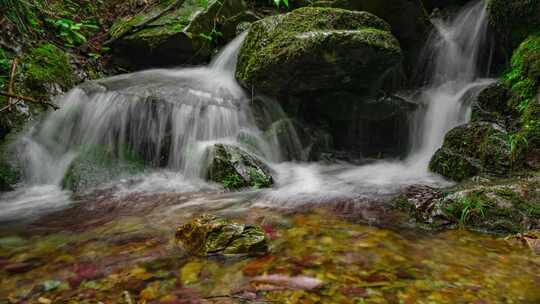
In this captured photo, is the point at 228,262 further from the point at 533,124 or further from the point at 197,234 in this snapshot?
the point at 533,124

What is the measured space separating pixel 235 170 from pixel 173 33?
452 cm

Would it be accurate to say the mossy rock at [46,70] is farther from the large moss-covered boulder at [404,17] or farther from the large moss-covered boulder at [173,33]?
the large moss-covered boulder at [404,17]

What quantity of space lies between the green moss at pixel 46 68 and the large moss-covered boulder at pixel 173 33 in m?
1.51

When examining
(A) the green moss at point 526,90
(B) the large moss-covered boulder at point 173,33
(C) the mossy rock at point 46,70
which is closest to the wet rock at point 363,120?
(A) the green moss at point 526,90

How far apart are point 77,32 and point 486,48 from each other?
28.2 feet

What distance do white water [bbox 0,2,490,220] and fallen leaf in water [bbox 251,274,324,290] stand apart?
197 centimetres

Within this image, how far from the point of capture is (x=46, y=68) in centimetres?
640

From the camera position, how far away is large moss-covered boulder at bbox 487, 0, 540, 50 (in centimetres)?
521

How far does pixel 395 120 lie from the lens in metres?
6.66

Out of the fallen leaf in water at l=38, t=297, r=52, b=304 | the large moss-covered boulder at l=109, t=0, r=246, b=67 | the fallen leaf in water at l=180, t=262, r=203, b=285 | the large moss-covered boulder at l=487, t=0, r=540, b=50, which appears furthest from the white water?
the fallen leaf in water at l=38, t=297, r=52, b=304

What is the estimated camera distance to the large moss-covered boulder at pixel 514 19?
17.1ft

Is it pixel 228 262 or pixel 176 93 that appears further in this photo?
pixel 176 93

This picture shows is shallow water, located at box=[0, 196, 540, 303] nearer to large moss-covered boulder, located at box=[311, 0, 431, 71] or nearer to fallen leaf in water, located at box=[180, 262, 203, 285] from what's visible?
fallen leaf in water, located at box=[180, 262, 203, 285]

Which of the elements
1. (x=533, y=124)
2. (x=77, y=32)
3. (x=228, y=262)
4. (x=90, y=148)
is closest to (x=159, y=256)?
(x=228, y=262)
